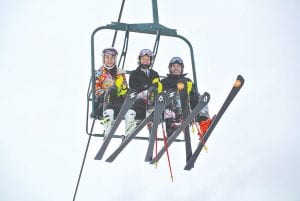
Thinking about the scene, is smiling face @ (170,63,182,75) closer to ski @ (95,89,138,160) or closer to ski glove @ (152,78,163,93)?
ski glove @ (152,78,163,93)

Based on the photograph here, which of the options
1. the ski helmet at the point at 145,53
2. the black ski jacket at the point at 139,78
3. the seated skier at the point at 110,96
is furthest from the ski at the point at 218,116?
the ski helmet at the point at 145,53

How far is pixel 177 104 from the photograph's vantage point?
9.38m

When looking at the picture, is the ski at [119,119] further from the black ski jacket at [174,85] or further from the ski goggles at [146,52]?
the ski goggles at [146,52]

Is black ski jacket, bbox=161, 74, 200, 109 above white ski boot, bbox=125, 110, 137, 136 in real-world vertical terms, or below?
above

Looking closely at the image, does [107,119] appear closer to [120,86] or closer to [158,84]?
[120,86]

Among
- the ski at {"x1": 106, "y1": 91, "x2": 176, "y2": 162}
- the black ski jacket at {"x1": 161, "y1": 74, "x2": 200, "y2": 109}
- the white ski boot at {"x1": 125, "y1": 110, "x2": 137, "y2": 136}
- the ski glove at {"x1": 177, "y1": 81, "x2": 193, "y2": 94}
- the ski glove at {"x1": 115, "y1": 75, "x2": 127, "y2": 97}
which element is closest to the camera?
the ski glove at {"x1": 177, "y1": 81, "x2": 193, "y2": 94}

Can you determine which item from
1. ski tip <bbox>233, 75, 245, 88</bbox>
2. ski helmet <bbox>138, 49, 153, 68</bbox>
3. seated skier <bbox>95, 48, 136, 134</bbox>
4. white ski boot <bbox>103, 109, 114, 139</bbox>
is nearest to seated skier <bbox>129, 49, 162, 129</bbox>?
ski helmet <bbox>138, 49, 153, 68</bbox>

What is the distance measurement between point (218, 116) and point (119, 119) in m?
1.30

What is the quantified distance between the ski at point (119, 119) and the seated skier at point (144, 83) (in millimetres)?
360

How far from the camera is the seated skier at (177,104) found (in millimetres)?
9125

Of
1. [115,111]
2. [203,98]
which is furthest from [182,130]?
[115,111]

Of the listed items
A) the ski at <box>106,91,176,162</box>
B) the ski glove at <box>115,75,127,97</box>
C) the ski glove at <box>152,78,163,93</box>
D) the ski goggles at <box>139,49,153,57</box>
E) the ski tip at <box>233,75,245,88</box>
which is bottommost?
the ski at <box>106,91,176,162</box>

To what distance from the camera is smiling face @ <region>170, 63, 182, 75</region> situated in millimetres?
9711

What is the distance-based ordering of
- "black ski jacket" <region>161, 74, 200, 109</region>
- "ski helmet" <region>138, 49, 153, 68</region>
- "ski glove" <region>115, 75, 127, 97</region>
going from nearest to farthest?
1. "ski glove" <region>115, 75, 127, 97</region>
2. "black ski jacket" <region>161, 74, 200, 109</region>
3. "ski helmet" <region>138, 49, 153, 68</region>
